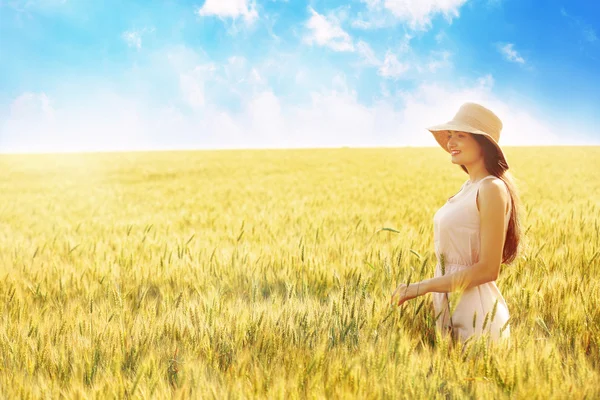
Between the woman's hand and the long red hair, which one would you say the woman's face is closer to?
the long red hair

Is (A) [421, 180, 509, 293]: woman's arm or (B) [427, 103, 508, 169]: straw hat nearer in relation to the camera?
(A) [421, 180, 509, 293]: woman's arm

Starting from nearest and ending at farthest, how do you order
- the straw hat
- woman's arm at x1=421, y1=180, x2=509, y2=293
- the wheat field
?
1. the wheat field
2. woman's arm at x1=421, y1=180, x2=509, y2=293
3. the straw hat

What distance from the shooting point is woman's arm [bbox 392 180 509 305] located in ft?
5.94

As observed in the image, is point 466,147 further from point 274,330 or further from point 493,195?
point 274,330

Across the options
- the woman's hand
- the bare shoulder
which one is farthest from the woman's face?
the woman's hand

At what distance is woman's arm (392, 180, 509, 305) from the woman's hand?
0.03m

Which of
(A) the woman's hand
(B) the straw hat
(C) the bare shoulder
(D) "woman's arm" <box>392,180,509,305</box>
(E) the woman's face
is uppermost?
(B) the straw hat

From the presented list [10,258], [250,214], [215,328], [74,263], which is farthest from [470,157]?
[250,214]

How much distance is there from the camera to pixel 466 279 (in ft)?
5.99

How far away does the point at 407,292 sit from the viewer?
1.89 m

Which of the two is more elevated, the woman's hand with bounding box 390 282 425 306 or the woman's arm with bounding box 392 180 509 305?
the woman's arm with bounding box 392 180 509 305

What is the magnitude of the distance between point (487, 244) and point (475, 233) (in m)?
0.12

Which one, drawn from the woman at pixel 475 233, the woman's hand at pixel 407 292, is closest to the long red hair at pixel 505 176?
the woman at pixel 475 233

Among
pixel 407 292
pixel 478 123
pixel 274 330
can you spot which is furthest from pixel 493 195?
pixel 274 330
